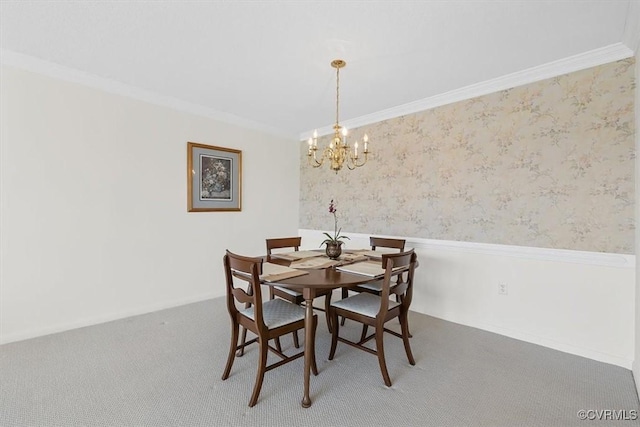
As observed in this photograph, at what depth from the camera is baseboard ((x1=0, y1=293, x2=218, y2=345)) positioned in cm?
261

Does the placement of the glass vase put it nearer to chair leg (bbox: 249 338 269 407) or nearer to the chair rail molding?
chair leg (bbox: 249 338 269 407)

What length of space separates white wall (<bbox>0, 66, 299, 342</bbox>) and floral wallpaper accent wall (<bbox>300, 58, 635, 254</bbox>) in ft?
7.02

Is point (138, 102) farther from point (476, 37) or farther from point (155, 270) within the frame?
point (476, 37)

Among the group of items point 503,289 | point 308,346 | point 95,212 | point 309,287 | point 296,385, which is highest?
point 95,212

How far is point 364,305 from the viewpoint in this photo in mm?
2244

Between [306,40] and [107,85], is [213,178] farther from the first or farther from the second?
[306,40]

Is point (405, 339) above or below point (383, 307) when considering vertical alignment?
below

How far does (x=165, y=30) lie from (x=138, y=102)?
1357 mm

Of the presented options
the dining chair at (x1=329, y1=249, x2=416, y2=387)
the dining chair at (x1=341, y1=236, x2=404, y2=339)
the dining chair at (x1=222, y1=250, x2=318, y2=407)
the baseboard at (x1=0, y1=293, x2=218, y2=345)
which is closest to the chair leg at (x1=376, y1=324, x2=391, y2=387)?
the dining chair at (x1=329, y1=249, x2=416, y2=387)

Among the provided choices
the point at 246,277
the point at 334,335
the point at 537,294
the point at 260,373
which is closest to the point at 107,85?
the point at 246,277


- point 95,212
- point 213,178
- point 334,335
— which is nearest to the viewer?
point 334,335

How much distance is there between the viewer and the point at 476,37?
87.0 inches

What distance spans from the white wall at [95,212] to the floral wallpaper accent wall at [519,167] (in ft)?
7.02

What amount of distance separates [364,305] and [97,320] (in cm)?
266
